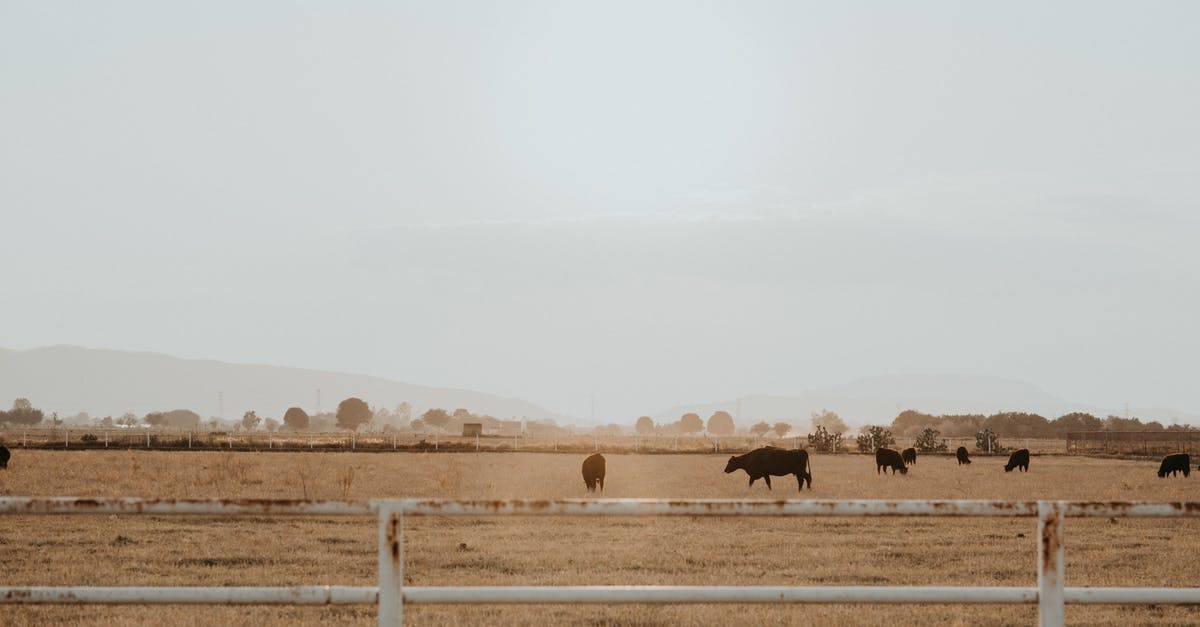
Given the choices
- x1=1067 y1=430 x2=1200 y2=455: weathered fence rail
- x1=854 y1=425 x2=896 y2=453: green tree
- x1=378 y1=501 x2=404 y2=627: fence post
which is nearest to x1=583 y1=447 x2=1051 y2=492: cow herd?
x1=378 y1=501 x2=404 y2=627: fence post

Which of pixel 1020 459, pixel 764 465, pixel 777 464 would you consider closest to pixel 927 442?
pixel 1020 459

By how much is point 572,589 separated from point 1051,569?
2.27 m

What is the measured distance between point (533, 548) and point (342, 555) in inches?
99.2

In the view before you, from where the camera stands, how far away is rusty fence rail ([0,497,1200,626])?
495 cm

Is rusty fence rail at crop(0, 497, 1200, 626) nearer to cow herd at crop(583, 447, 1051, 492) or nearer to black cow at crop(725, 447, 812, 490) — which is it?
cow herd at crop(583, 447, 1051, 492)

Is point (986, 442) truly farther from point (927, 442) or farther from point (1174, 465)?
point (1174, 465)

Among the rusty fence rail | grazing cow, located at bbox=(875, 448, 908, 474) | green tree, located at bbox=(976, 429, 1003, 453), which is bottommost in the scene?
green tree, located at bbox=(976, 429, 1003, 453)

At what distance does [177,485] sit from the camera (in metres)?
27.7

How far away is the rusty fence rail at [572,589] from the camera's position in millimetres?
4953

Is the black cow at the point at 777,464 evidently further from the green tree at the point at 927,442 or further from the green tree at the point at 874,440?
the green tree at the point at 927,442

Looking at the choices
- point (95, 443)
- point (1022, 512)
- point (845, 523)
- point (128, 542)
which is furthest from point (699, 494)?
point (95, 443)

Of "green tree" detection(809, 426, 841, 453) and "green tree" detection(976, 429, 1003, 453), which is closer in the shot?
"green tree" detection(809, 426, 841, 453)

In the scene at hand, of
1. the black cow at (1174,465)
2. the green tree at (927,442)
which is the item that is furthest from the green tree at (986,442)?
the black cow at (1174,465)

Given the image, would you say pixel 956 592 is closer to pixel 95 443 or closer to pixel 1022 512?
pixel 1022 512
